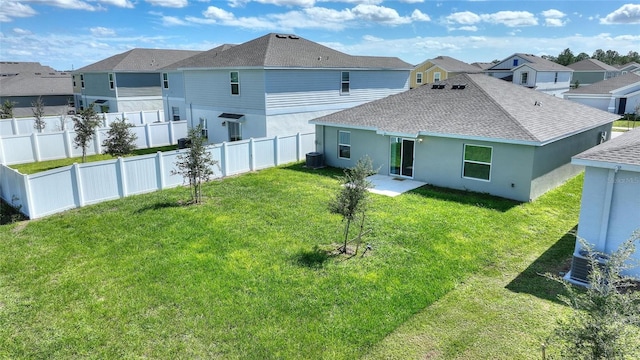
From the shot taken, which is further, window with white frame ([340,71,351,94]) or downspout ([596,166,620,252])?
window with white frame ([340,71,351,94])

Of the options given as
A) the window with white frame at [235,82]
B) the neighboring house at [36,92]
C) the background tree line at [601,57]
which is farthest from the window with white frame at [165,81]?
the background tree line at [601,57]

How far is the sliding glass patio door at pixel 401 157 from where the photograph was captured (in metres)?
17.3

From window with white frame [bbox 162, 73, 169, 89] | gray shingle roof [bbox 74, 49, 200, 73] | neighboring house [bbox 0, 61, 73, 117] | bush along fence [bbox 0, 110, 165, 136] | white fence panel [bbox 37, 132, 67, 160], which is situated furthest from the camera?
neighboring house [bbox 0, 61, 73, 117]

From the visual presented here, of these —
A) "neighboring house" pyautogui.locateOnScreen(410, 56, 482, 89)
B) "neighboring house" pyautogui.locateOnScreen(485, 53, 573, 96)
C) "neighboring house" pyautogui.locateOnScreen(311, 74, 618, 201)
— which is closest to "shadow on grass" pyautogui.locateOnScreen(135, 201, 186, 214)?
"neighboring house" pyautogui.locateOnScreen(311, 74, 618, 201)

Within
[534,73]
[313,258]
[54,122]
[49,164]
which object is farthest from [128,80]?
[534,73]

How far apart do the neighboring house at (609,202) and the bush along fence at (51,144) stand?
22.8m

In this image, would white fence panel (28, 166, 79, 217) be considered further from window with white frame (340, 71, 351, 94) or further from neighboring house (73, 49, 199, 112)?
neighboring house (73, 49, 199, 112)

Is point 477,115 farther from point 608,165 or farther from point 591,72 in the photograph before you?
point 591,72

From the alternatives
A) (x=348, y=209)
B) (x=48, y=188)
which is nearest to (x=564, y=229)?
(x=348, y=209)

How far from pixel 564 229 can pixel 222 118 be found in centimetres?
1861

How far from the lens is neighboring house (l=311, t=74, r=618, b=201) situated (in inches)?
570

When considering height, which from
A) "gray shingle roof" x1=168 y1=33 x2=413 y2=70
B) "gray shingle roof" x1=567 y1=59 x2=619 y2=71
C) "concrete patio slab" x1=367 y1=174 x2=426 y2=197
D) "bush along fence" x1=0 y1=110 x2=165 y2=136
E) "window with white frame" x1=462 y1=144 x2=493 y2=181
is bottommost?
"concrete patio slab" x1=367 y1=174 x2=426 y2=197

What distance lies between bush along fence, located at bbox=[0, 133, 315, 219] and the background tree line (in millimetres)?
103003

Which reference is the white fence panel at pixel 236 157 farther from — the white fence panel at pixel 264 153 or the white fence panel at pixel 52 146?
the white fence panel at pixel 52 146
